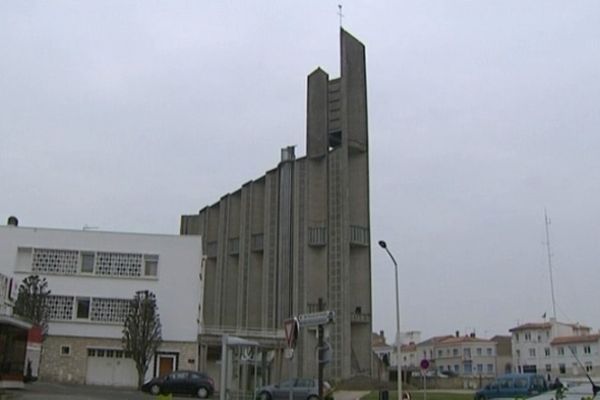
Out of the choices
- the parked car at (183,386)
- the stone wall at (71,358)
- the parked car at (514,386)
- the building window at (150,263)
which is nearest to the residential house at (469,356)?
the parked car at (514,386)

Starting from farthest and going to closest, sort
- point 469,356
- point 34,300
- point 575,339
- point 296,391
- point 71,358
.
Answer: point 469,356 < point 575,339 < point 71,358 < point 34,300 < point 296,391

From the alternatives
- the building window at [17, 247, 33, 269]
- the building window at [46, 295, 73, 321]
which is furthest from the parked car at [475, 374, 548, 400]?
the building window at [17, 247, 33, 269]

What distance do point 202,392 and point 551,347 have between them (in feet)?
230

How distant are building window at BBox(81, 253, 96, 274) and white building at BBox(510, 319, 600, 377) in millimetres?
61189

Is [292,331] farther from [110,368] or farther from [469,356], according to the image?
[469,356]

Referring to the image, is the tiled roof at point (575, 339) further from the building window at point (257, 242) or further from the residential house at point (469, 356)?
the building window at point (257, 242)

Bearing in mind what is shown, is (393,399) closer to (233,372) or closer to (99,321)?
(233,372)

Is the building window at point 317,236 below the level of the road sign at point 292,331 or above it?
above

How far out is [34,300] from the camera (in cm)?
4522

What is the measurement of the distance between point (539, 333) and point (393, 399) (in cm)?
6628

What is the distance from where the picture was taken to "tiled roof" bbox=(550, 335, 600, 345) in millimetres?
89188

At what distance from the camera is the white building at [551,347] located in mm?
89938

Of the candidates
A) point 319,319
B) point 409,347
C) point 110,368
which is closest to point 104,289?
point 110,368

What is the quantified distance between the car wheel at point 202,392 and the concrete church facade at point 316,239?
57.1 ft
